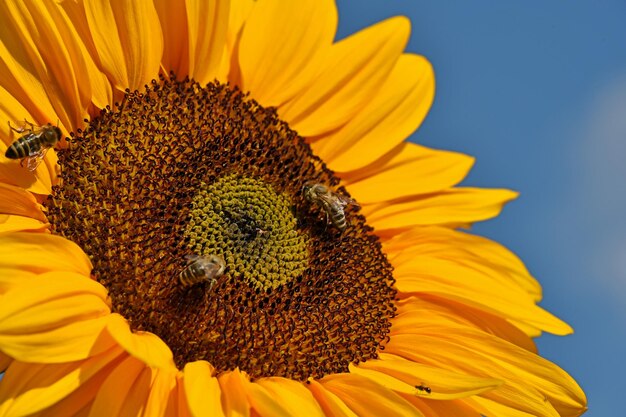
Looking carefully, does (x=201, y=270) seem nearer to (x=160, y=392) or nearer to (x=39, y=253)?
(x=160, y=392)

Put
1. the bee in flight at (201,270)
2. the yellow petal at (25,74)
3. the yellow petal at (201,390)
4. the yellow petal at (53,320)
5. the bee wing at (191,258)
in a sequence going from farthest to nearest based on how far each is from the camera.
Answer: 1. the bee wing at (191,258)
2. the bee in flight at (201,270)
3. the yellow petal at (25,74)
4. the yellow petal at (201,390)
5. the yellow petal at (53,320)

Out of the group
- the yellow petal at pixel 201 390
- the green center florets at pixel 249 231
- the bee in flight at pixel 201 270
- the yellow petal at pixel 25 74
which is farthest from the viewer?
the green center florets at pixel 249 231

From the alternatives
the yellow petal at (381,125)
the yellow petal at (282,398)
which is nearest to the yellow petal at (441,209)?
the yellow petal at (381,125)

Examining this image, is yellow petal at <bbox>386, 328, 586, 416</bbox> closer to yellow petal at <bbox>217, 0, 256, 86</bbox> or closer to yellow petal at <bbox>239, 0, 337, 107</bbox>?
yellow petal at <bbox>239, 0, 337, 107</bbox>

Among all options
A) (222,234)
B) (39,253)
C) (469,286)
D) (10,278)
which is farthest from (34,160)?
(469,286)

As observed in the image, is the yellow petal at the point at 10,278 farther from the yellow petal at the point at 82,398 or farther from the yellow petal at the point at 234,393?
the yellow petal at the point at 234,393

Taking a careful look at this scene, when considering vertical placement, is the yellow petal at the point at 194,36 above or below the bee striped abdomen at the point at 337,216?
above

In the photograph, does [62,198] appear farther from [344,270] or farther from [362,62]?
[362,62]
